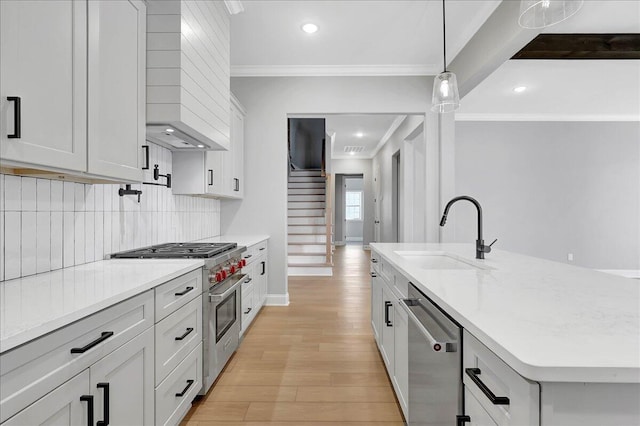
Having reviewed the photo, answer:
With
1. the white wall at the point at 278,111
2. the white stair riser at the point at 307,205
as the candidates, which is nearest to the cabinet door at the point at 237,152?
the white wall at the point at 278,111

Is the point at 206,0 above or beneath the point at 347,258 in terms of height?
above

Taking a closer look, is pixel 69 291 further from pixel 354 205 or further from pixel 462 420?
pixel 354 205

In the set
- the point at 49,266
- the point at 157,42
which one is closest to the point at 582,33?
the point at 157,42

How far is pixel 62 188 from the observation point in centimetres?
176

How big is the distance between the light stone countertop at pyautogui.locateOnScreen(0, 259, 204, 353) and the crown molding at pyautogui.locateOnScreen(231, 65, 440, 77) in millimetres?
2927

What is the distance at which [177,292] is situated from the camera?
1.74 m

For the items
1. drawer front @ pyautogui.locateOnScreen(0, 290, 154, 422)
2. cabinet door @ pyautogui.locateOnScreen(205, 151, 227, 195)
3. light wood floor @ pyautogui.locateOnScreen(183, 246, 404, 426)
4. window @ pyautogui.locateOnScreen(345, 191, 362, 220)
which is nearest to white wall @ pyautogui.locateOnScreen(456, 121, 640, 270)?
light wood floor @ pyautogui.locateOnScreen(183, 246, 404, 426)

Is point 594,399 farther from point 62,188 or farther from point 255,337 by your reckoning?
point 255,337

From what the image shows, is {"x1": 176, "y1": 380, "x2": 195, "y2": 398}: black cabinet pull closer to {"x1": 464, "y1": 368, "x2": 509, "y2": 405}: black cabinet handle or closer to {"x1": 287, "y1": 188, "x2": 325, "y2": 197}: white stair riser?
{"x1": 464, "y1": 368, "x2": 509, "y2": 405}: black cabinet handle

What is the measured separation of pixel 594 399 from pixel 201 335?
192 centimetres

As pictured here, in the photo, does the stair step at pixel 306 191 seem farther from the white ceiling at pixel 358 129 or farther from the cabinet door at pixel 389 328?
the cabinet door at pixel 389 328

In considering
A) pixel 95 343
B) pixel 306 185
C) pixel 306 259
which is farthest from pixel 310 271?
pixel 95 343

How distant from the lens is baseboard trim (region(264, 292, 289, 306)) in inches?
166

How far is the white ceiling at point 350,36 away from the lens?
298cm
